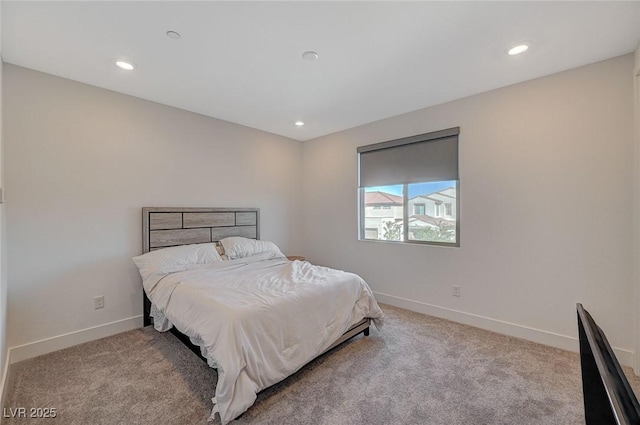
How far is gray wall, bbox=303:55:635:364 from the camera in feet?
7.39

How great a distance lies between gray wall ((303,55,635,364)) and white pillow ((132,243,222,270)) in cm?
237

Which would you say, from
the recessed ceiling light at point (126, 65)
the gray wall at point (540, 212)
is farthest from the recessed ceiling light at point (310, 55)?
the gray wall at point (540, 212)

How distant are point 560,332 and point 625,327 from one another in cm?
43

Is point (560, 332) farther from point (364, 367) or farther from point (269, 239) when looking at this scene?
point (269, 239)

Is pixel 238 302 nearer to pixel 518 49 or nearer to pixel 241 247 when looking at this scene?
pixel 241 247

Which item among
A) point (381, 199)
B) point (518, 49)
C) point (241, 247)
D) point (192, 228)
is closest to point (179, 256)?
point (192, 228)

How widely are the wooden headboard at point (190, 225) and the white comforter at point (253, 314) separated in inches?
20.7

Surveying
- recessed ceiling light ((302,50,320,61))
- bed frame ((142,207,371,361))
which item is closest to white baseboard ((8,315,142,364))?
bed frame ((142,207,371,361))

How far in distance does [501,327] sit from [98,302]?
4120mm

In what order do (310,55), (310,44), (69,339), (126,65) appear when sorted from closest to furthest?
(310,44), (310,55), (126,65), (69,339)

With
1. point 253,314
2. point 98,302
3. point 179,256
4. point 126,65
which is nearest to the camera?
point 253,314

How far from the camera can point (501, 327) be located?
2801 mm

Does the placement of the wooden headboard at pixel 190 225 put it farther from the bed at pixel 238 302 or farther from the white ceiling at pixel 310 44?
the white ceiling at pixel 310 44

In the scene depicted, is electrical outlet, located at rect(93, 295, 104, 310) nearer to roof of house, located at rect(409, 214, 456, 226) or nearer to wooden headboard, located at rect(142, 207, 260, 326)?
wooden headboard, located at rect(142, 207, 260, 326)
